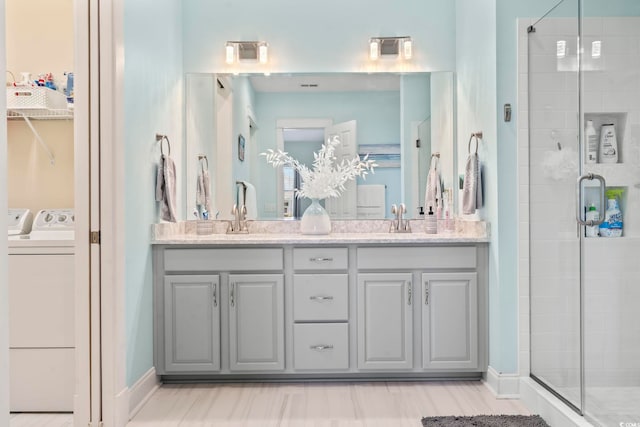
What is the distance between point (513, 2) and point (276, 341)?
2272 millimetres

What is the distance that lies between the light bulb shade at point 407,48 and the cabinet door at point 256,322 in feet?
5.81

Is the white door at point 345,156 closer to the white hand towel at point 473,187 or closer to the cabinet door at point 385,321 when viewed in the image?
the cabinet door at point 385,321

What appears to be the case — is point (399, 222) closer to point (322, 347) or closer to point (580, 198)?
point (322, 347)

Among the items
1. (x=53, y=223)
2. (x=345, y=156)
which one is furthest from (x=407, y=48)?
(x=53, y=223)

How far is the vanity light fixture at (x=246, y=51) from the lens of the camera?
3.47 metres

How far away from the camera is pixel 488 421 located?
236 centimetres

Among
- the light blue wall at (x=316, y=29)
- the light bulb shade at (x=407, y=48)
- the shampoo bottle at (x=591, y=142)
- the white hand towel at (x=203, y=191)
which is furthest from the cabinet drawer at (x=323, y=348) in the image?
the light bulb shade at (x=407, y=48)

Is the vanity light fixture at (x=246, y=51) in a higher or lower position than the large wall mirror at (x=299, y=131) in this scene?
higher

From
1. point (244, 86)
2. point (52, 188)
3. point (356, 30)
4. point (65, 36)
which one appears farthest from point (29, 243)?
point (356, 30)

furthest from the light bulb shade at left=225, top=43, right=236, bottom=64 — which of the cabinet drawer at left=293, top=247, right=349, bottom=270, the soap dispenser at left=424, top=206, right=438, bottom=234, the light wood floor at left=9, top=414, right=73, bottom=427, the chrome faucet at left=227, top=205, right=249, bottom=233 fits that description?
the light wood floor at left=9, top=414, right=73, bottom=427

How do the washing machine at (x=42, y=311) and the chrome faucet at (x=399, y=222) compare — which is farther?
the chrome faucet at (x=399, y=222)

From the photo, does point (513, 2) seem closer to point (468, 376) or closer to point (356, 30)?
point (356, 30)

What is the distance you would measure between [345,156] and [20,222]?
2049mm

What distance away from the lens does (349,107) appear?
3535 millimetres
